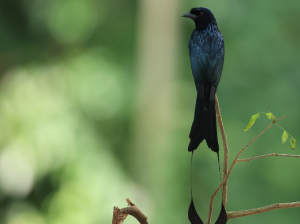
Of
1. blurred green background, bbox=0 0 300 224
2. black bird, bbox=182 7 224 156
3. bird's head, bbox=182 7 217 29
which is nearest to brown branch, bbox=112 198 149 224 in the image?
black bird, bbox=182 7 224 156

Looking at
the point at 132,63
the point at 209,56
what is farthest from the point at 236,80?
the point at 209,56

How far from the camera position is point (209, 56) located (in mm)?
787

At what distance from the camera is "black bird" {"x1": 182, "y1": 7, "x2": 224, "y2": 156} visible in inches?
26.3

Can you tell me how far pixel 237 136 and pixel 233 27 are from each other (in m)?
1.48

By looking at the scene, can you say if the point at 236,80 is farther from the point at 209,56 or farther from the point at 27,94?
the point at 209,56

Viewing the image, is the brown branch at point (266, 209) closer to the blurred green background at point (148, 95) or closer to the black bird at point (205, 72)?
the black bird at point (205, 72)

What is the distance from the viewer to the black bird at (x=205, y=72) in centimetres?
67

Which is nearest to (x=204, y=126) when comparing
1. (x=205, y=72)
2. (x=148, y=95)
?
(x=205, y=72)

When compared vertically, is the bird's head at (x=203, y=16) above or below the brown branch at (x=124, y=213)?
above

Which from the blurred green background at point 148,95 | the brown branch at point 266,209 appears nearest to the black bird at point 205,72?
the brown branch at point 266,209

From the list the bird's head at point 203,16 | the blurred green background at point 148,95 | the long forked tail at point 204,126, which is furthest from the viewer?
the blurred green background at point 148,95

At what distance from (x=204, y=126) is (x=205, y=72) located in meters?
0.14

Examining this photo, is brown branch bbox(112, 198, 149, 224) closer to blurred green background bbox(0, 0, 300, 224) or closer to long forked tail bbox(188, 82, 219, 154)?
long forked tail bbox(188, 82, 219, 154)

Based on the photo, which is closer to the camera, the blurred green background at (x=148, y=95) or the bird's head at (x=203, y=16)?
the bird's head at (x=203, y=16)
